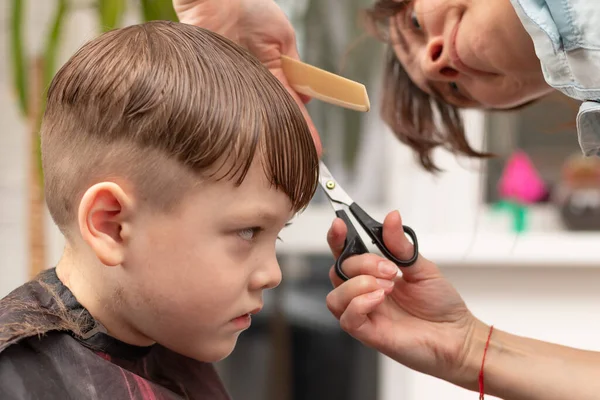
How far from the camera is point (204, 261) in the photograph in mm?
750

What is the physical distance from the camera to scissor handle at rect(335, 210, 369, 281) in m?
0.95

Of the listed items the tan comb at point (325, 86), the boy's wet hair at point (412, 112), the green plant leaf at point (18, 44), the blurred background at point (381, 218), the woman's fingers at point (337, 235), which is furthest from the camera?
the blurred background at point (381, 218)

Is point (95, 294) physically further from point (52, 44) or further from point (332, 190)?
point (52, 44)

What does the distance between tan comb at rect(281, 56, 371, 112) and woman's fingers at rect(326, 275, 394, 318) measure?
214mm

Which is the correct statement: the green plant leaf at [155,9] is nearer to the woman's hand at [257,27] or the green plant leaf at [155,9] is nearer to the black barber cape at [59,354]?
the woman's hand at [257,27]

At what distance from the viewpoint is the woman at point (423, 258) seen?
927 millimetres

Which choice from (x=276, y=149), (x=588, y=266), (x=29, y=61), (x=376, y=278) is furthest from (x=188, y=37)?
(x=588, y=266)

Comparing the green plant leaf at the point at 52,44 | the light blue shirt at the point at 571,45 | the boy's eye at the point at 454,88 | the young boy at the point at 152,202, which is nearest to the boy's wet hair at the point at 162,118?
the young boy at the point at 152,202

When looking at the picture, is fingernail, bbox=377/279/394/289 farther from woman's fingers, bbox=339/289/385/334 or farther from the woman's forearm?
the woman's forearm

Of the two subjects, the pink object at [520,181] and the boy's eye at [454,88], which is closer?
the boy's eye at [454,88]

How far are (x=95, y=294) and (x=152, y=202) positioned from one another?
13 cm

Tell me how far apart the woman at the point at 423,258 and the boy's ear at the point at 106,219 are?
0.30m

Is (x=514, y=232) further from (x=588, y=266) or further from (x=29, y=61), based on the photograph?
(x=29, y=61)

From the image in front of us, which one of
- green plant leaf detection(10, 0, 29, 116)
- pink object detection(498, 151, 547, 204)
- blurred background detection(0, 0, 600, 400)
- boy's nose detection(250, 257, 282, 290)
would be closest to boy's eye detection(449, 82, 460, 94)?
boy's nose detection(250, 257, 282, 290)
